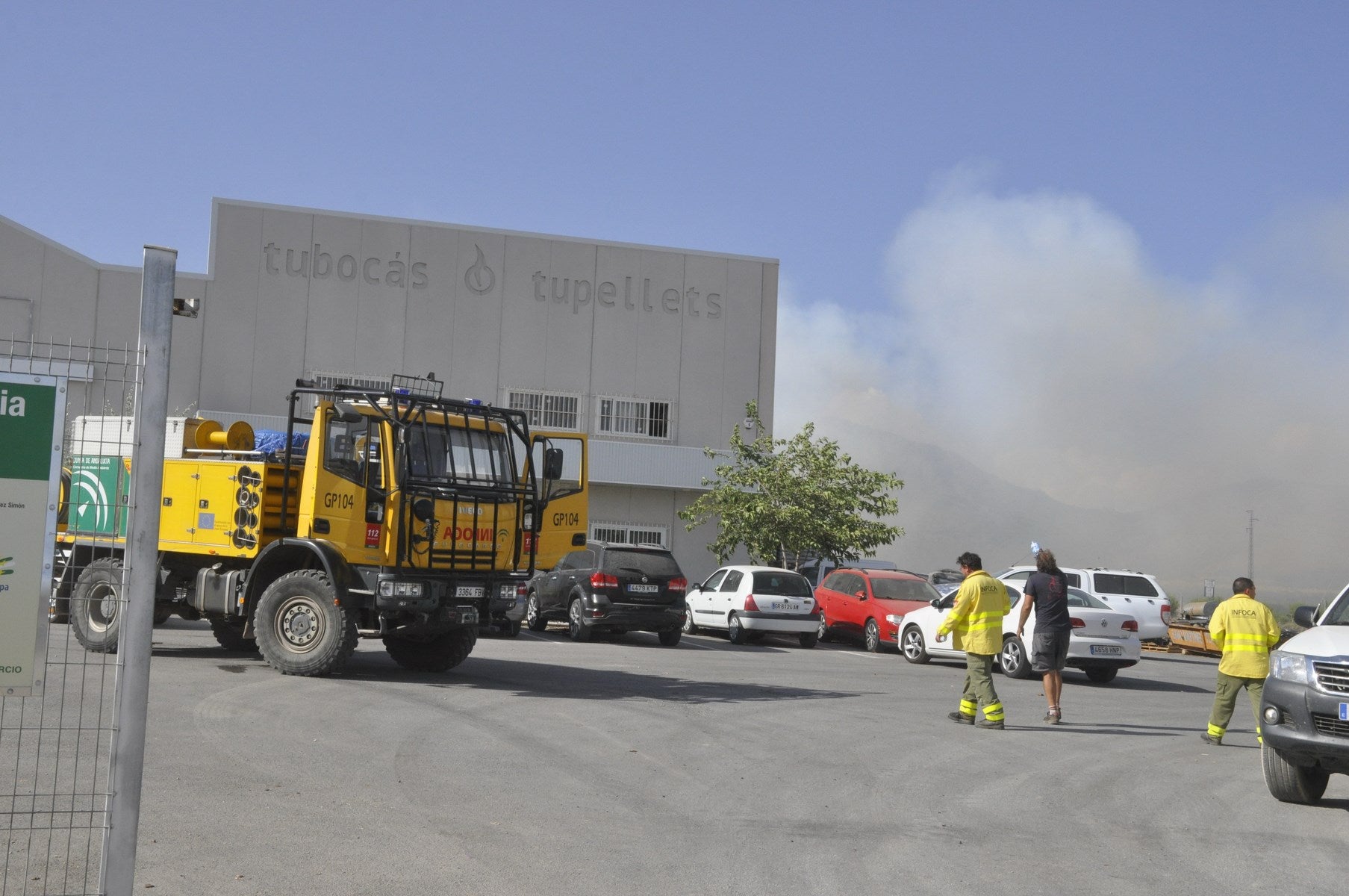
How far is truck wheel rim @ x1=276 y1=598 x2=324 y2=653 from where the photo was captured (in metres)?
14.0

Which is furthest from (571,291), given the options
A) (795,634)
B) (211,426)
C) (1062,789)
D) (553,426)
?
(1062,789)

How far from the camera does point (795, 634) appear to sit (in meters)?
25.4

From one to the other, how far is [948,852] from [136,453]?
4.77 metres

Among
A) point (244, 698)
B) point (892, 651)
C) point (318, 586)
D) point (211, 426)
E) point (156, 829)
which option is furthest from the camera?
point (892, 651)

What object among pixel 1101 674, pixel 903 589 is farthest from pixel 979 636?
pixel 903 589

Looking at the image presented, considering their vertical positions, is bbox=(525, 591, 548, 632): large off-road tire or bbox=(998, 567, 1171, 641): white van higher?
bbox=(998, 567, 1171, 641): white van

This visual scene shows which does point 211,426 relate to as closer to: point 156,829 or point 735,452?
point 156,829

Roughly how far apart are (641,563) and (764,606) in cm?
288

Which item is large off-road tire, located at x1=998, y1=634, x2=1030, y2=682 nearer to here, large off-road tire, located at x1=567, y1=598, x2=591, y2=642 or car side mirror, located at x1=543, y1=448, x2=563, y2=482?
large off-road tire, located at x1=567, y1=598, x2=591, y2=642

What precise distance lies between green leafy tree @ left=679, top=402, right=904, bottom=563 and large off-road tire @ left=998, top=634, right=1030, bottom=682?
1147cm

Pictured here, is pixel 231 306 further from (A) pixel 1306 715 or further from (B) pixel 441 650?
(A) pixel 1306 715

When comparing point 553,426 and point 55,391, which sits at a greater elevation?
point 553,426

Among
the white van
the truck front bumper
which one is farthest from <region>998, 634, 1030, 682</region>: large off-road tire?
the truck front bumper

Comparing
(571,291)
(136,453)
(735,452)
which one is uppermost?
(571,291)
